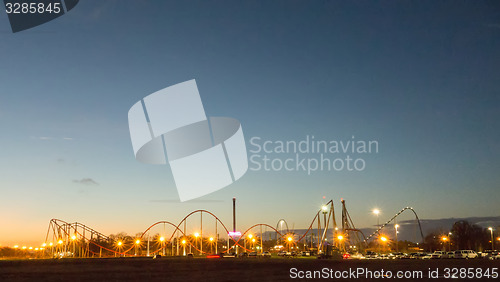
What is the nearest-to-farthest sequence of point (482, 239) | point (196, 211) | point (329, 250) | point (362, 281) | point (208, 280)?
point (362, 281)
point (208, 280)
point (329, 250)
point (196, 211)
point (482, 239)

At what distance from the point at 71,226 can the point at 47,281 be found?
308 feet

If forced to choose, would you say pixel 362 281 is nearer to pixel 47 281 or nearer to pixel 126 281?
pixel 126 281

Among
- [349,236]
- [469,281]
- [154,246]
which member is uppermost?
[469,281]

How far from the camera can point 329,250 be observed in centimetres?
5900

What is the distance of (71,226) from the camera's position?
346 feet

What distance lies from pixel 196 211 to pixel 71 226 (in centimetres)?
3096

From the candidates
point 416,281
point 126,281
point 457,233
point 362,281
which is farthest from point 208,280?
point 457,233

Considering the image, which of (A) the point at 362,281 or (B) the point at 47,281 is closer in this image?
(A) the point at 362,281

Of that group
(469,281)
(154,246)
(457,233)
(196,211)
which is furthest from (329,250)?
(154,246)

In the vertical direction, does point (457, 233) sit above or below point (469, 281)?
below

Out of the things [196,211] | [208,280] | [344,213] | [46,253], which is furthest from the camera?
[196,211]

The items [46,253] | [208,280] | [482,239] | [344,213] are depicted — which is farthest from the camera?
[482,239]

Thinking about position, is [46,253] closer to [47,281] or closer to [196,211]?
[196,211]

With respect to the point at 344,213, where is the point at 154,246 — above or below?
below
